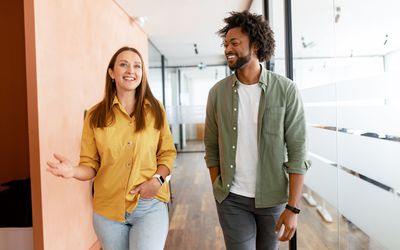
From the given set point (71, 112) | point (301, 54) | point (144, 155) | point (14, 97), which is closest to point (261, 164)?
point (144, 155)

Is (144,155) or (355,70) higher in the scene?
(355,70)

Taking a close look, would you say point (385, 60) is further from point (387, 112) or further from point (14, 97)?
point (14, 97)

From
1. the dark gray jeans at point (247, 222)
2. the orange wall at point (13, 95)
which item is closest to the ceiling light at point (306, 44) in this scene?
the dark gray jeans at point (247, 222)

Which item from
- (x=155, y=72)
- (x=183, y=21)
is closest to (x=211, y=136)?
(x=183, y=21)

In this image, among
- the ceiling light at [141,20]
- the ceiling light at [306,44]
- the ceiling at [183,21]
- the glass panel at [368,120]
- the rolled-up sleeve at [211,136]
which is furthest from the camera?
the ceiling light at [141,20]

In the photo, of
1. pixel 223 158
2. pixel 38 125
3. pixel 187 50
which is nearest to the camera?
pixel 223 158

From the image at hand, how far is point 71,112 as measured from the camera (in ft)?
8.18

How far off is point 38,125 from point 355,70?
76.5 inches

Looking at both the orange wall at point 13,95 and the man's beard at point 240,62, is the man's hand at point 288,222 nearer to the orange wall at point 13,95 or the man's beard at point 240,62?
the man's beard at point 240,62

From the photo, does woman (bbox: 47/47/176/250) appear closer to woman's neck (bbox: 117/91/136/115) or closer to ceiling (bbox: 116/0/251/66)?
woman's neck (bbox: 117/91/136/115)

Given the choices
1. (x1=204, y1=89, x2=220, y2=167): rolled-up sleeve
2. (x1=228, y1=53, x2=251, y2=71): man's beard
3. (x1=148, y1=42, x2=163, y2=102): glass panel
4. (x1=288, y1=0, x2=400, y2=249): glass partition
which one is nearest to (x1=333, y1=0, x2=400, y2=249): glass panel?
(x1=288, y1=0, x2=400, y2=249): glass partition

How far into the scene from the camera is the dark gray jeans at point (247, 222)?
1437mm

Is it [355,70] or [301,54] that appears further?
[301,54]

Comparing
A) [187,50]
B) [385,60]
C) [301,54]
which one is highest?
[187,50]
